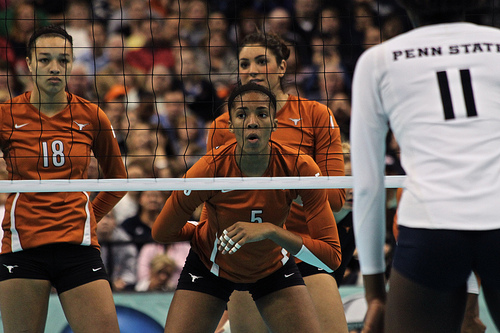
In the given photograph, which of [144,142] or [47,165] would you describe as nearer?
[47,165]

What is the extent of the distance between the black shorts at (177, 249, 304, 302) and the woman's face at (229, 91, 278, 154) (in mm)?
662

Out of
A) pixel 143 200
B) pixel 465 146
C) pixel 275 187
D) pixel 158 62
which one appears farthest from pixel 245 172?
pixel 158 62

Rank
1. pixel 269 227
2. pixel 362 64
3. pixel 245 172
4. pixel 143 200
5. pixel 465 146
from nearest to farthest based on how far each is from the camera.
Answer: pixel 465 146, pixel 362 64, pixel 269 227, pixel 245 172, pixel 143 200

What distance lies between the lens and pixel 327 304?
13.7 feet

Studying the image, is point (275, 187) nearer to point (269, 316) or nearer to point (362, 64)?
point (269, 316)

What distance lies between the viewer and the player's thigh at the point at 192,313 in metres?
3.58

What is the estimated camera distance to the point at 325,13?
8.54 meters

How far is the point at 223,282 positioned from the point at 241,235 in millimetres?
412

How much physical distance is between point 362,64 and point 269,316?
6.42 ft

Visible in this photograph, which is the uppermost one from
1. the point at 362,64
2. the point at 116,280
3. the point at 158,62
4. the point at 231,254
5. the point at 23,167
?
the point at 158,62

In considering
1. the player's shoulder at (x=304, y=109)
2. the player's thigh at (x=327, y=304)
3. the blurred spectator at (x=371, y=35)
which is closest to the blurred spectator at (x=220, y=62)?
the blurred spectator at (x=371, y=35)

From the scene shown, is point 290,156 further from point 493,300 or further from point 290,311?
point 493,300

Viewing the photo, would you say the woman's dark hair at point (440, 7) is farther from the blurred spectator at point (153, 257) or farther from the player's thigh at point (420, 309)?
the blurred spectator at point (153, 257)

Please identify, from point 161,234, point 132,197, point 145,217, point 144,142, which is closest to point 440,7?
point 161,234
